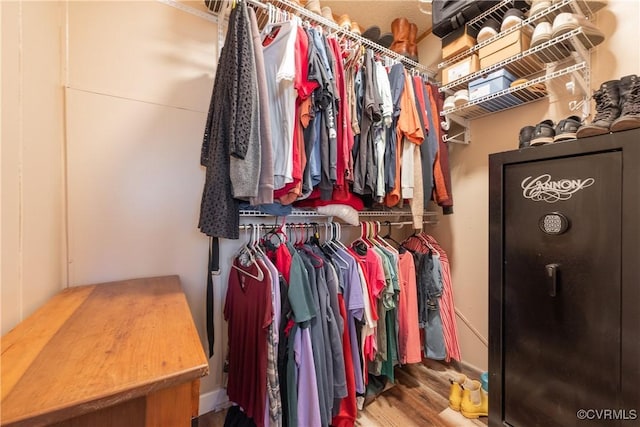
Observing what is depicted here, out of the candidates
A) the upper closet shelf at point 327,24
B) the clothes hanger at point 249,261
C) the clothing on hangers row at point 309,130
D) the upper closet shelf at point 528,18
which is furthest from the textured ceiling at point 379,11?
the clothes hanger at point 249,261

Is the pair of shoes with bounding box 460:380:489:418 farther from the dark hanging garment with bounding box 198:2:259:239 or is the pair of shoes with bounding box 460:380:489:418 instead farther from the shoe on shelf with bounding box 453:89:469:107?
the shoe on shelf with bounding box 453:89:469:107

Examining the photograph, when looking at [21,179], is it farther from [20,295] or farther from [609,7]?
[609,7]

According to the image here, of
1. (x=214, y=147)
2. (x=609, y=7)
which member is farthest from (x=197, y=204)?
(x=609, y=7)

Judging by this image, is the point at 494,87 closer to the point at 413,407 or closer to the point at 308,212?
the point at 308,212

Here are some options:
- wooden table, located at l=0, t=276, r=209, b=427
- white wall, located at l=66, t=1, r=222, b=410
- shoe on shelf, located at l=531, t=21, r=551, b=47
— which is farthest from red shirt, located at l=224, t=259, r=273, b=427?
shoe on shelf, located at l=531, t=21, r=551, b=47

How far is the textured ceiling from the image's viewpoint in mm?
1729

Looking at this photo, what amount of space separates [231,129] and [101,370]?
2.38ft

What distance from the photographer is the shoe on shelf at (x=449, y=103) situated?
1614mm

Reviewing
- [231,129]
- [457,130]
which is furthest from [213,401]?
[457,130]

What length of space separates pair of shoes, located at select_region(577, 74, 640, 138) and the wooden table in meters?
1.25

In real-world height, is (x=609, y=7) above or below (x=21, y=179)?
above

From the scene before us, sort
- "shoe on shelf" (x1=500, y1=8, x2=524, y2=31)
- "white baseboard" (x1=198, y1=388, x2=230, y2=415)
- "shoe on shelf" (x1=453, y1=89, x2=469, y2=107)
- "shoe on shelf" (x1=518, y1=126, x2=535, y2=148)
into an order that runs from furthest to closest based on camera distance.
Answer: "shoe on shelf" (x1=453, y1=89, x2=469, y2=107), "white baseboard" (x1=198, y1=388, x2=230, y2=415), "shoe on shelf" (x1=500, y1=8, x2=524, y2=31), "shoe on shelf" (x1=518, y1=126, x2=535, y2=148)

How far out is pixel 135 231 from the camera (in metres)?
1.22

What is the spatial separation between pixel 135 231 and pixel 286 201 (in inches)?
29.8
